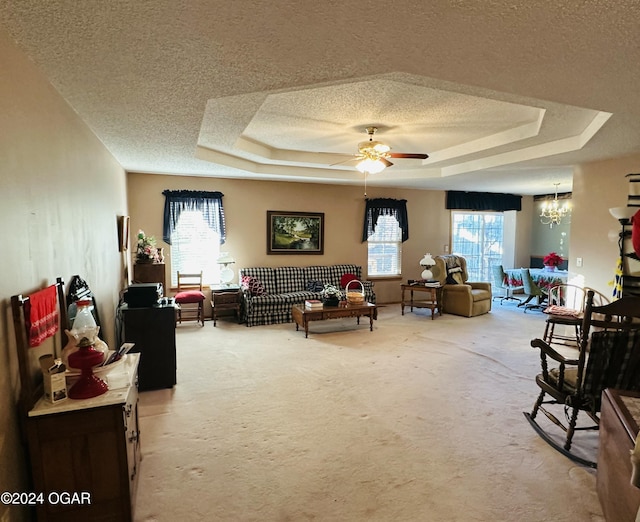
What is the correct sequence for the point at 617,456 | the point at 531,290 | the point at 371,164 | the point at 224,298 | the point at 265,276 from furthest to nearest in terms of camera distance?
1. the point at 531,290
2. the point at 265,276
3. the point at 224,298
4. the point at 371,164
5. the point at 617,456

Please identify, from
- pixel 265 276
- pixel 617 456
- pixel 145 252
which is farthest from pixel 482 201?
pixel 617 456

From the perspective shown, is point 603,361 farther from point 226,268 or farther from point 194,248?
point 194,248

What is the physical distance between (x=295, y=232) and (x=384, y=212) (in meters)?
2.01

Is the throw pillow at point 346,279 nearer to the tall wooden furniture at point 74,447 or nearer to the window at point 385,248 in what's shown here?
the window at point 385,248

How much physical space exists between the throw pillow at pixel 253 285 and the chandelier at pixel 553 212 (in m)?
6.43

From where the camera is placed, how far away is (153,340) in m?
3.50

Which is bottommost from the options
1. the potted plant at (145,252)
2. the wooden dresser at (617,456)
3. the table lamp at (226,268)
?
the wooden dresser at (617,456)

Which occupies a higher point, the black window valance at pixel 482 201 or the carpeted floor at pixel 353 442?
the black window valance at pixel 482 201

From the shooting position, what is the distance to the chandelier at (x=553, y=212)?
26.4 ft

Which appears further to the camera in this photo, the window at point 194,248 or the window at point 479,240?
the window at point 479,240

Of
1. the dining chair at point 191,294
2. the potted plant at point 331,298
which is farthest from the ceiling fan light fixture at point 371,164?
the dining chair at point 191,294

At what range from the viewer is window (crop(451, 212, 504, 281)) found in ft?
28.3

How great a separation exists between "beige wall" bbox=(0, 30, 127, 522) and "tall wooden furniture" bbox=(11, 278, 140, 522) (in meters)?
0.05

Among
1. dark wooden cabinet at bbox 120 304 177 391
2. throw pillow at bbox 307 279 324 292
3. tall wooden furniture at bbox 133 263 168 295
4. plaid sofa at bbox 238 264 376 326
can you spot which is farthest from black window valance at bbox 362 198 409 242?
dark wooden cabinet at bbox 120 304 177 391
